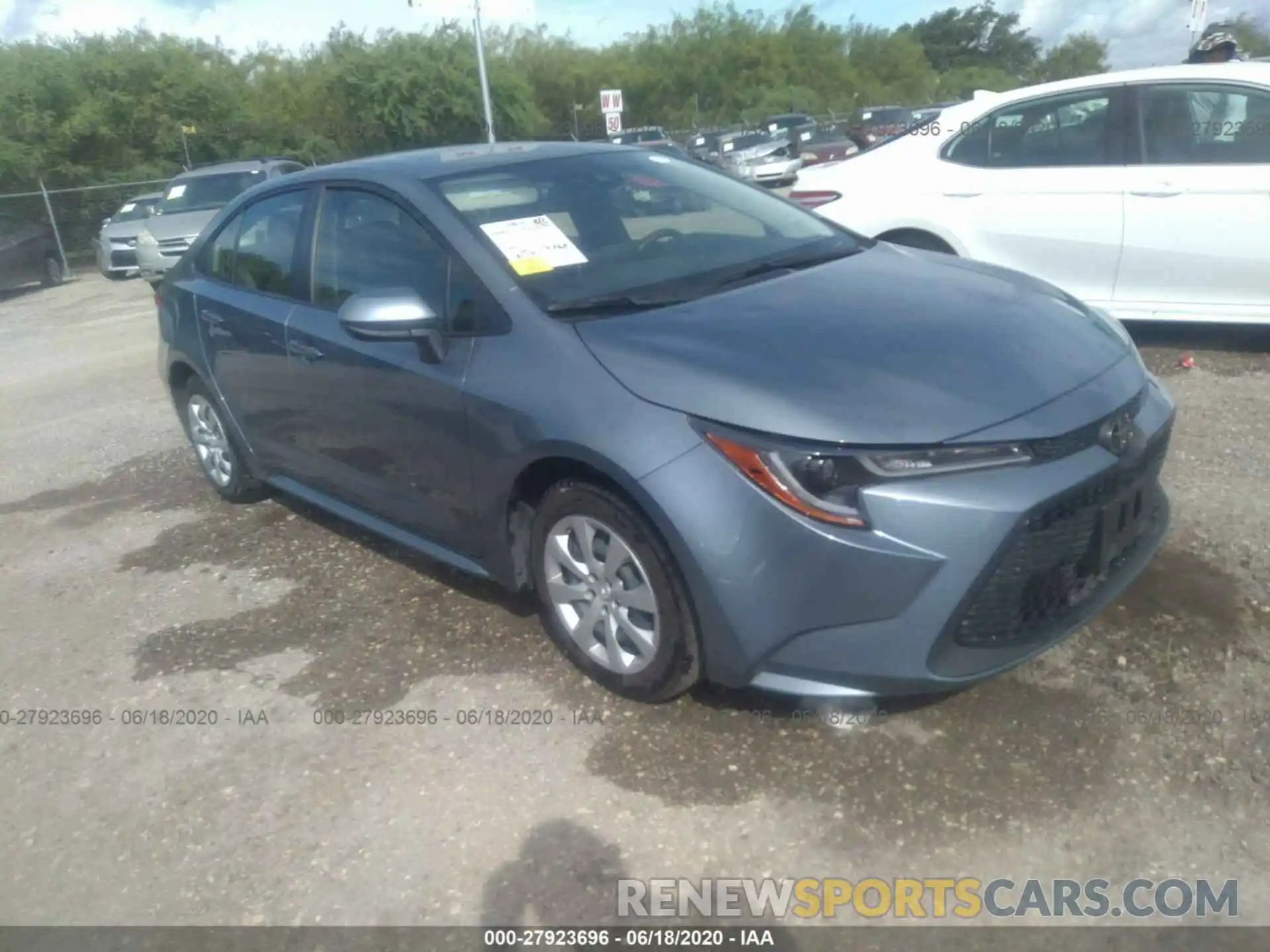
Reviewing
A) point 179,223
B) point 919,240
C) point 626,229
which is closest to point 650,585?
point 626,229

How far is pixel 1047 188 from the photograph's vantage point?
639 cm

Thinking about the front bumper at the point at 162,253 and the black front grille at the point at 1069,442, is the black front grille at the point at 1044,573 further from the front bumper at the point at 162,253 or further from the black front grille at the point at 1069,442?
the front bumper at the point at 162,253

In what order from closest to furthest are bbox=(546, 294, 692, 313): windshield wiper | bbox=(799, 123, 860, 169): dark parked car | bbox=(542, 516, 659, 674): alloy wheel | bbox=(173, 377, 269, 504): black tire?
bbox=(542, 516, 659, 674): alloy wheel
bbox=(546, 294, 692, 313): windshield wiper
bbox=(173, 377, 269, 504): black tire
bbox=(799, 123, 860, 169): dark parked car

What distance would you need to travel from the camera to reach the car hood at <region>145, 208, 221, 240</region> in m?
14.6

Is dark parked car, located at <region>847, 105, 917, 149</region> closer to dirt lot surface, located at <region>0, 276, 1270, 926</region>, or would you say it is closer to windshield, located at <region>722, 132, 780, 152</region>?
windshield, located at <region>722, 132, 780, 152</region>

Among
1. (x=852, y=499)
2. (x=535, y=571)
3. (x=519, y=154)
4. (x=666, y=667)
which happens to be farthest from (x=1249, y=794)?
(x=519, y=154)

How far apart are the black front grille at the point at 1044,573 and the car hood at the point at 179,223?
13.6 meters

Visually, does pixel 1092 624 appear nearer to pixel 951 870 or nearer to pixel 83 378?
pixel 951 870

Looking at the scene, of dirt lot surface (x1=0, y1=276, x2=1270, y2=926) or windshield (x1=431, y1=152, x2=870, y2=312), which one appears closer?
dirt lot surface (x1=0, y1=276, x2=1270, y2=926)

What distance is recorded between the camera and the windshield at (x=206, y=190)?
51.4 feet

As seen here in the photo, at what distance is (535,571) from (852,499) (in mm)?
1202

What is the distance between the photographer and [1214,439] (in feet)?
16.9

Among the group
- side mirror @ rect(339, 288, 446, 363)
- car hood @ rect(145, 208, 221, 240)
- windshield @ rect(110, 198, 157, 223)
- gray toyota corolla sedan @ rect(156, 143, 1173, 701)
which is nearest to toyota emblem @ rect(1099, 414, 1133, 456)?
gray toyota corolla sedan @ rect(156, 143, 1173, 701)

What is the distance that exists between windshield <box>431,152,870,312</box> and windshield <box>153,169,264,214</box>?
41.9 ft
